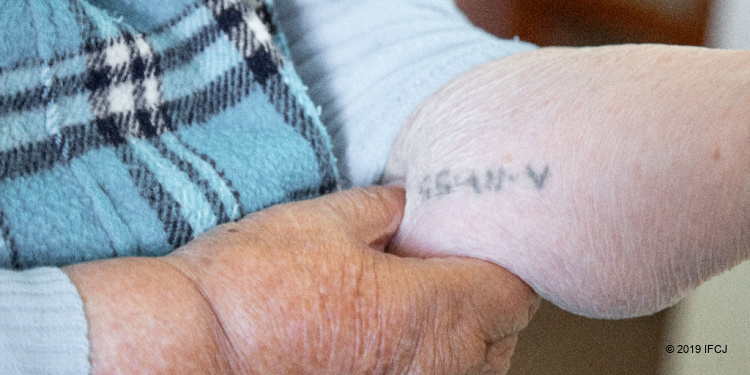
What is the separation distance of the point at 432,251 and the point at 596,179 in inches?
5.7

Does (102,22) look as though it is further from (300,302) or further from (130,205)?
(300,302)

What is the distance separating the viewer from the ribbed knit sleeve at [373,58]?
0.53 meters

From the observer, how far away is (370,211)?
469 millimetres

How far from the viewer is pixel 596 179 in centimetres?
40

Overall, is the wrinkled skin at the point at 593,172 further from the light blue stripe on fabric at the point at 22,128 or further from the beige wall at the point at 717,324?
the beige wall at the point at 717,324

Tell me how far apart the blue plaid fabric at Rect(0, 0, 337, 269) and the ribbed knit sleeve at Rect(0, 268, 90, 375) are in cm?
5

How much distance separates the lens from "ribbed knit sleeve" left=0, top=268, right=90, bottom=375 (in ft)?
0.94

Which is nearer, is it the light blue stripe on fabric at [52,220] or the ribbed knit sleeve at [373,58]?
the light blue stripe on fabric at [52,220]

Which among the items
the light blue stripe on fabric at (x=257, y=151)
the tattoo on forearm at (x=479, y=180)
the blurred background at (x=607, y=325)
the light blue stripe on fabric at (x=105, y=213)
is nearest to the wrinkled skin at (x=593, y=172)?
the tattoo on forearm at (x=479, y=180)

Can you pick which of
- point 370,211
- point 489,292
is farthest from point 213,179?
point 489,292

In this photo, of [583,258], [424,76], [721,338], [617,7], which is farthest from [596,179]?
[721,338]

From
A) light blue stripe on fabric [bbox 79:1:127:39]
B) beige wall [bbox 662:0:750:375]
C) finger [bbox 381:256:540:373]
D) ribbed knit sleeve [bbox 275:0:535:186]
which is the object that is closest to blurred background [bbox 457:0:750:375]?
beige wall [bbox 662:0:750:375]

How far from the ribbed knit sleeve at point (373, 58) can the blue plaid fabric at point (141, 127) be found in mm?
68

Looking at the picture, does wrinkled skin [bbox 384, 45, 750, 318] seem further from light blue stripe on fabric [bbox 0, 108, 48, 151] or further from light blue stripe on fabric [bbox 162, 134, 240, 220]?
light blue stripe on fabric [bbox 0, 108, 48, 151]
